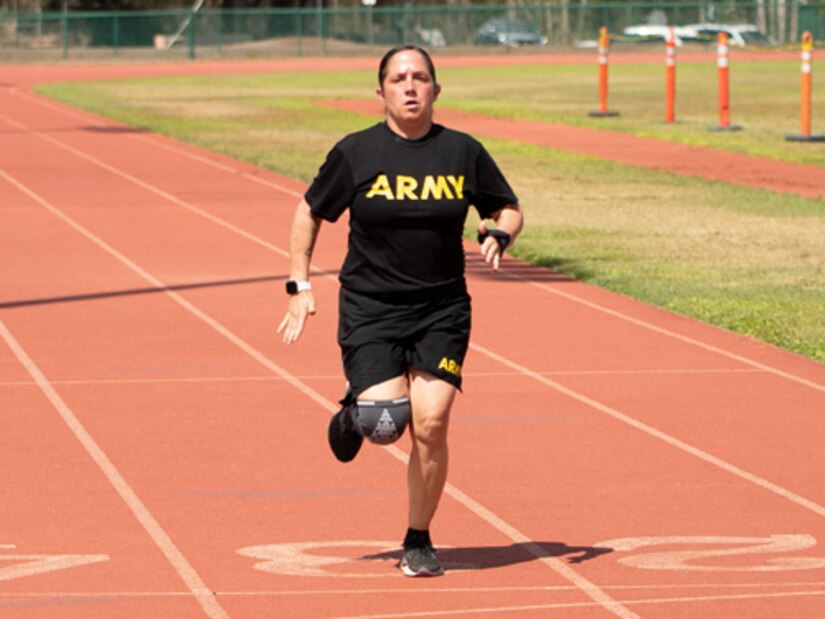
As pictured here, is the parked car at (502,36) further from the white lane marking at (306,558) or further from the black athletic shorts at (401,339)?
the black athletic shorts at (401,339)

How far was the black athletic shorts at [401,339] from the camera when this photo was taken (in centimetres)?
679

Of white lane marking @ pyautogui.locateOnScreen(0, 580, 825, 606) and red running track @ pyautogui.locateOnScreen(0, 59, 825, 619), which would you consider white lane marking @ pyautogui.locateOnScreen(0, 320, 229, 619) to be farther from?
white lane marking @ pyautogui.locateOnScreen(0, 580, 825, 606)

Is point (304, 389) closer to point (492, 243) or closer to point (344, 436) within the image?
point (344, 436)

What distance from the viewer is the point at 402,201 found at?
6.77m

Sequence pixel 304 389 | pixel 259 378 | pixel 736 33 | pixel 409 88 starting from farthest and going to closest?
pixel 736 33, pixel 259 378, pixel 304 389, pixel 409 88

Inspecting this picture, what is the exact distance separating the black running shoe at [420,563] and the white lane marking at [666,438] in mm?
1989

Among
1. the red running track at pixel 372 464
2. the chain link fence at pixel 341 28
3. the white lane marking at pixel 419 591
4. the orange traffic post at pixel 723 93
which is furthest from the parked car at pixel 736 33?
the white lane marking at pixel 419 591

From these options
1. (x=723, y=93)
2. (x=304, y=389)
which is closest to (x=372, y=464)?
(x=304, y=389)

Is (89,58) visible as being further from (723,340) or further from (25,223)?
(723,340)

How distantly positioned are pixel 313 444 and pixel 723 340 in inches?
174

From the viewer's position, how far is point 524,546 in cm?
752

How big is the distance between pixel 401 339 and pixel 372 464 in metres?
2.41

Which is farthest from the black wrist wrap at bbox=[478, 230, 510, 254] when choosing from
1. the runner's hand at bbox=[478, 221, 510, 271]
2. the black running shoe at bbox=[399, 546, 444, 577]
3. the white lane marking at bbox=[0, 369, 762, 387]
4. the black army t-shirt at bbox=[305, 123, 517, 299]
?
the white lane marking at bbox=[0, 369, 762, 387]

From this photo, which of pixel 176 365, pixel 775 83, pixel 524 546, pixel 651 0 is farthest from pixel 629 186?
pixel 651 0
